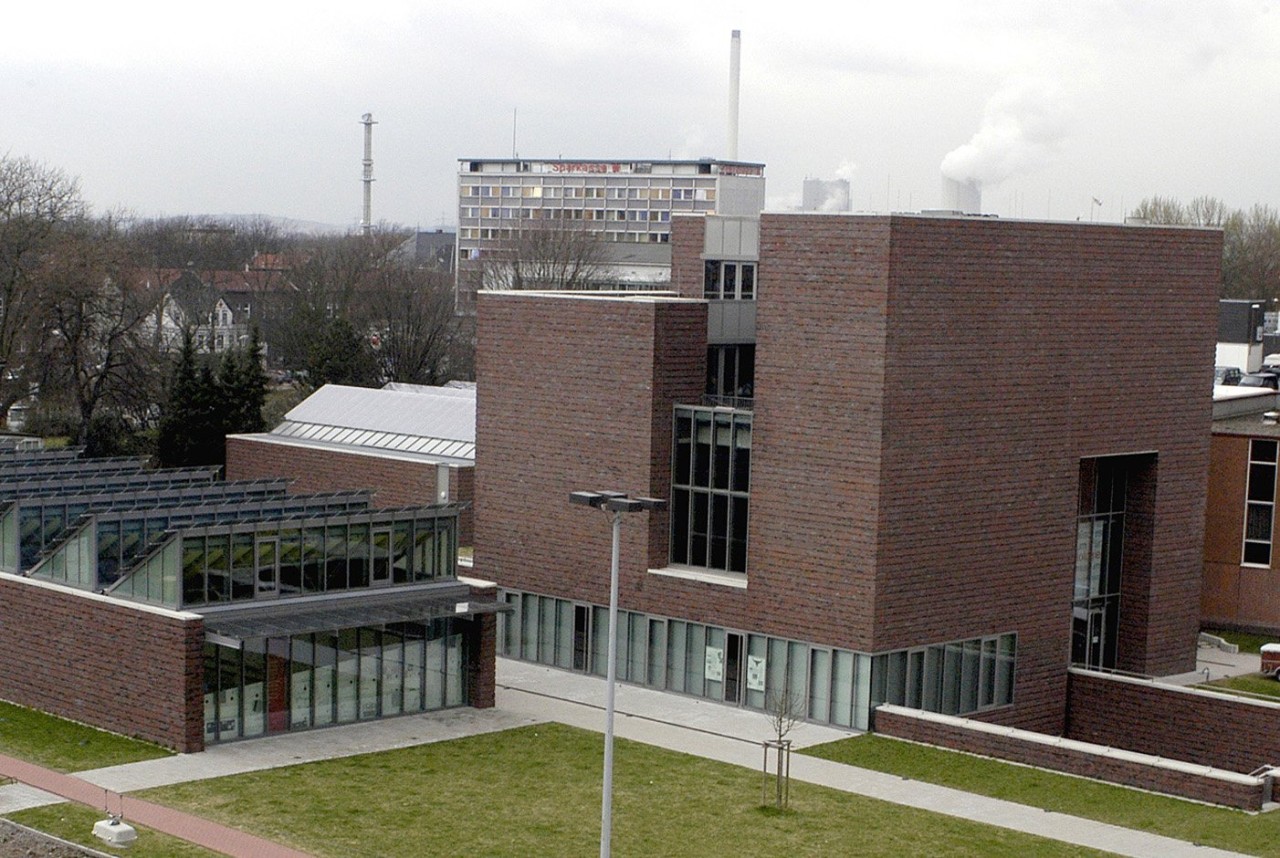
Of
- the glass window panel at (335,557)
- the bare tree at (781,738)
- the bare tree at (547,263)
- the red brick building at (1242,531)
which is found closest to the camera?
the bare tree at (781,738)

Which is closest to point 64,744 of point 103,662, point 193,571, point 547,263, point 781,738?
point 103,662

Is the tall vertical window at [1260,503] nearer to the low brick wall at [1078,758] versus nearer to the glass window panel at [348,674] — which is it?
the low brick wall at [1078,758]

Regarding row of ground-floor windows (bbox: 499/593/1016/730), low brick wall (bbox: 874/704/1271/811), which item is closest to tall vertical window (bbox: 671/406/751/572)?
row of ground-floor windows (bbox: 499/593/1016/730)

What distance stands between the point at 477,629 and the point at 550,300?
28.2 ft

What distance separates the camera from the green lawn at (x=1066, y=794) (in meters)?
29.2

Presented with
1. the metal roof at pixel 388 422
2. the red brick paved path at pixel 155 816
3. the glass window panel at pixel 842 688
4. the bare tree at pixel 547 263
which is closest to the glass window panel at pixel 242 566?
the red brick paved path at pixel 155 816

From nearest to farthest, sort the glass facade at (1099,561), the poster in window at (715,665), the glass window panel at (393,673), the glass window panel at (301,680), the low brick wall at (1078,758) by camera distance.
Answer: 1. the low brick wall at (1078,758)
2. the glass window panel at (301,680)
3. the glass window panel at (393,673)
4. the poster in window at (715,665)
5. the glass facade at (1099,561)

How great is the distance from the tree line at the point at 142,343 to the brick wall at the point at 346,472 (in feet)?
18.3

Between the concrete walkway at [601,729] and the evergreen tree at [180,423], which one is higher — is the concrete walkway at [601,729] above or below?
below

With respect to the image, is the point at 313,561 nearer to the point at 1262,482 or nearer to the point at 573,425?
the point at 573,425

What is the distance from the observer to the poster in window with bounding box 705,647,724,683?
3878cm

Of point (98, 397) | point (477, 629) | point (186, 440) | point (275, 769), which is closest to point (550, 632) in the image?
point (477, 629)

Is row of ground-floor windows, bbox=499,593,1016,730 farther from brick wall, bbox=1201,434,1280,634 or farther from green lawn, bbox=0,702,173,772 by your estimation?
green lawn, bbox=0,702,173,772

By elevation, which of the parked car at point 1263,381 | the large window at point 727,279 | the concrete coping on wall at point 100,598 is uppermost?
the large window at point 727,279
